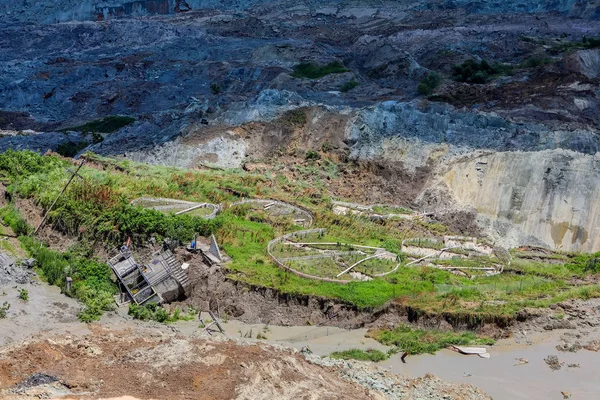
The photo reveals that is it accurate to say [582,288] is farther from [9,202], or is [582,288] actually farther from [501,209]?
[9,202]

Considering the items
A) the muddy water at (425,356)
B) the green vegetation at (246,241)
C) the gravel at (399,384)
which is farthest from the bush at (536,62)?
the gravel at (399,384)

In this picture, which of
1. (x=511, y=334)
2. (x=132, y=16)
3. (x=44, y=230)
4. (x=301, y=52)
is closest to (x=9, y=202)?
(x=44, y=230)

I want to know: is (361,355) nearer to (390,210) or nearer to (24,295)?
(24,295)

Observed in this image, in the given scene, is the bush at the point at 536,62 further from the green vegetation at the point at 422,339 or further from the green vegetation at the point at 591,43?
the green vegetation at the point at 422,339

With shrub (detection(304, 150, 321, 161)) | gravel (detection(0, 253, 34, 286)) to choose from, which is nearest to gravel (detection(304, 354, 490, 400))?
gravel (detection(0, 253, 34, 286))

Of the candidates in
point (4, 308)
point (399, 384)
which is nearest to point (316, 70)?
point (4, 308)
